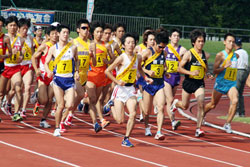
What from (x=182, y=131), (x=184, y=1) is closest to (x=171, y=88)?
(x=182, y=131)

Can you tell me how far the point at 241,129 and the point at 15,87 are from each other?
526 centimetres

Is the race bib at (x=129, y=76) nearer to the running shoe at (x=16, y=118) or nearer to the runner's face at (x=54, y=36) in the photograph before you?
the runner's face at (x=54, y=36)

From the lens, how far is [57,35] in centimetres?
1241

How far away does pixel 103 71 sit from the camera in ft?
41.9

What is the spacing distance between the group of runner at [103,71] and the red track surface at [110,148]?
0.27 m

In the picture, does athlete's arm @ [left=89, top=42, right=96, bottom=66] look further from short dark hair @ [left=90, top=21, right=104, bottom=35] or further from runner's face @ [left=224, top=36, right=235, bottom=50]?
runner's face @ [left=224, top=36, right=235, bottom=50]

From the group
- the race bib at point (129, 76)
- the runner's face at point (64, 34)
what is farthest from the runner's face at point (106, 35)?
the race bib at point (129, 76)

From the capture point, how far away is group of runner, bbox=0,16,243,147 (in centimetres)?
1121

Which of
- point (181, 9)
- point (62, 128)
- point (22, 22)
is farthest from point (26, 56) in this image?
point (181, 9)

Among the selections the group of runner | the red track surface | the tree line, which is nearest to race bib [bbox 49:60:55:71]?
the group of runner

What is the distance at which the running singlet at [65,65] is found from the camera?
11.3 m

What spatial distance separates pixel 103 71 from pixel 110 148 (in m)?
2.66

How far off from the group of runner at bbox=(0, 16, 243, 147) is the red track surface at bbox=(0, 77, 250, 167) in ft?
0.89

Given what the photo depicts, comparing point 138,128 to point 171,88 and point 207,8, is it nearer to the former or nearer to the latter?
point 171,88
